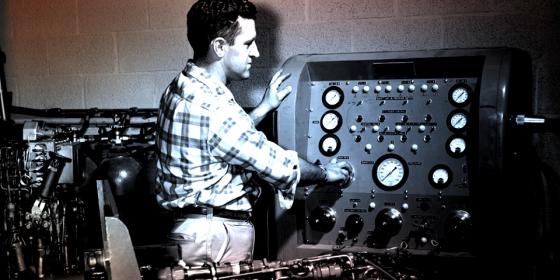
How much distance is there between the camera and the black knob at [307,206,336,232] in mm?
2359

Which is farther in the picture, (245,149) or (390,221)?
(390,221)

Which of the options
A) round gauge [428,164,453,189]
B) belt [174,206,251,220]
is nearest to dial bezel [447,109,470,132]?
round gauge [428,164,453,189]

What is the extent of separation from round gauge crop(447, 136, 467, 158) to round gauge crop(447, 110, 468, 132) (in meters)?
0.03

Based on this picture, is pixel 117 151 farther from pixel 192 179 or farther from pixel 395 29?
pixel 395 29

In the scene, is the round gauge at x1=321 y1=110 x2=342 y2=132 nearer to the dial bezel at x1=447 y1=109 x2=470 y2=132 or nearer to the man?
the man

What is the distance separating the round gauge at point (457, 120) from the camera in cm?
221

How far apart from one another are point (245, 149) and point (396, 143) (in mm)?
601

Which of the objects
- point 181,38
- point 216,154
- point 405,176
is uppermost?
point 181,38

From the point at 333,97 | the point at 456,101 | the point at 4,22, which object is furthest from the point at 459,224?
the point at 4,22

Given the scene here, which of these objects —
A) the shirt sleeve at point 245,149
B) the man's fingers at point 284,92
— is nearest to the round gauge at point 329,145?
the man's fingers at point 284,92

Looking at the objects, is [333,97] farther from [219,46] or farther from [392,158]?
[219,46]

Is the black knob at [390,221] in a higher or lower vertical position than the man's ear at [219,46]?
lower

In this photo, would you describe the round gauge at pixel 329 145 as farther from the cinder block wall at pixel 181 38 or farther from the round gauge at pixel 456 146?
the cinder block wall at pixel 181 38

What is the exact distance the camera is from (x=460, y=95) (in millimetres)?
2223
